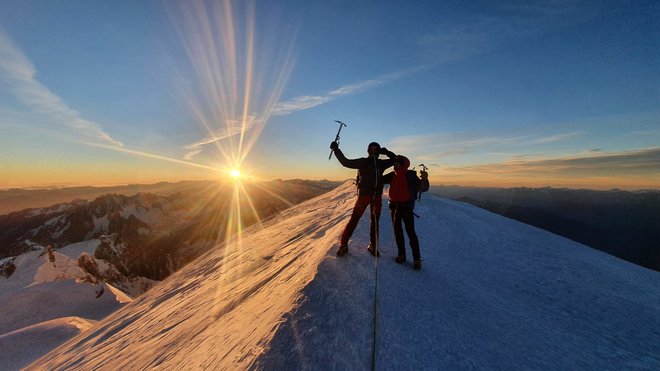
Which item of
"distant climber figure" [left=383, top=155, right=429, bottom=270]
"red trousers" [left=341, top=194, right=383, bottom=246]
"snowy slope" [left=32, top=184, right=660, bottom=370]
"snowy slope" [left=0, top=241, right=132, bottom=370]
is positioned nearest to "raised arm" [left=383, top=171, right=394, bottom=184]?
"distant climber figure" [left=383, top=155, right=429, bottom=270]

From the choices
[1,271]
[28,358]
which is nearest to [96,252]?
[1,271]

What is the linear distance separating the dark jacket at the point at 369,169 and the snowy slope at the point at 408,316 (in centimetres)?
165

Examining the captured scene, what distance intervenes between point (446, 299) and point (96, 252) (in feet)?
600

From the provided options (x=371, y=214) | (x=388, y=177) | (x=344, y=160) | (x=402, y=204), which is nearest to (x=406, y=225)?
(x=402, y=204)

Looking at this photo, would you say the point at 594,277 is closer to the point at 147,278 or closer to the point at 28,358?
the point at 28,358

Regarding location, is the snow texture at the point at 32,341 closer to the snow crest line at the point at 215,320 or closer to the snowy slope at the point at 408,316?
the snow crest line at the point at 215,320

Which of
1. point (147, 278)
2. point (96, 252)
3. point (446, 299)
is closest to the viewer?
point (446, 299)

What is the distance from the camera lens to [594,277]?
868cm

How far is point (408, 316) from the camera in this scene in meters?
4.87

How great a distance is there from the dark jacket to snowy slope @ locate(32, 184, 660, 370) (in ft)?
5.42

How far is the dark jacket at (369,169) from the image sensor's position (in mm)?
7199

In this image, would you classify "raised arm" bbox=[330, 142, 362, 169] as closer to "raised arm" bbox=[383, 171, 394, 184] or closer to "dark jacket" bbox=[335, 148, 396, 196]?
"dark jacket" bbox=[335, 148, 396, 196]

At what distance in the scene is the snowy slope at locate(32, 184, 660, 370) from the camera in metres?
4.08

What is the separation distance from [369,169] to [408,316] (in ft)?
11.9
